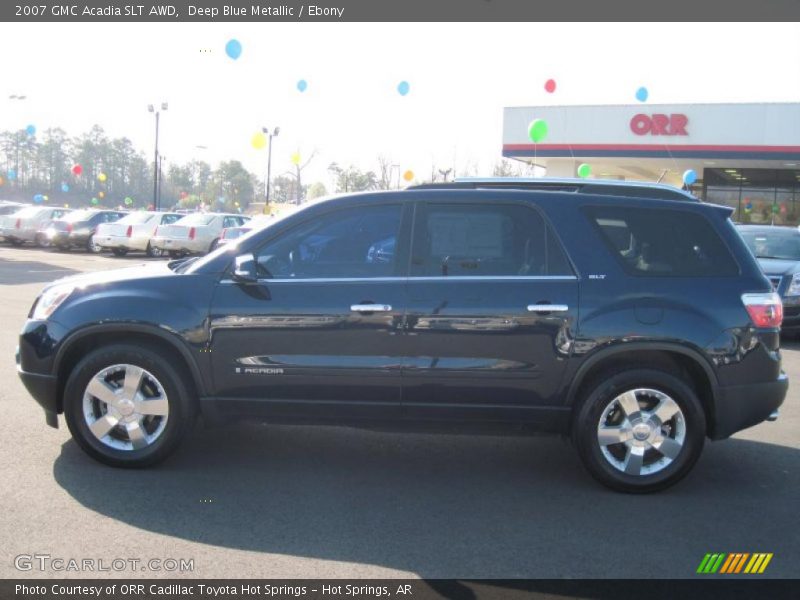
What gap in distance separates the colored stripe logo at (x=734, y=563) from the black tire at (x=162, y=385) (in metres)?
3.20

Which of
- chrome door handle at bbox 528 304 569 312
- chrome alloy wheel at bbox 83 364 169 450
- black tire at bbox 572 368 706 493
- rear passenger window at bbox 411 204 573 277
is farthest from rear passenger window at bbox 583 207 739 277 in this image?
chrome alloy wheel at bbox 83 364 169 450

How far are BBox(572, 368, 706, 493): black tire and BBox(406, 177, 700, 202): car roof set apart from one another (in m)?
1.29

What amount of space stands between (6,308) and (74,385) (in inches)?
310

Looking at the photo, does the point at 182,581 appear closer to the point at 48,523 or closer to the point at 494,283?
the point at 48,523

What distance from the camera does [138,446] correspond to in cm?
500

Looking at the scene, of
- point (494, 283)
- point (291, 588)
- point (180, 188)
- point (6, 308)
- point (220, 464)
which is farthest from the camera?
point (180, 188)

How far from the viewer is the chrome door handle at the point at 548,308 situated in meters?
4.78

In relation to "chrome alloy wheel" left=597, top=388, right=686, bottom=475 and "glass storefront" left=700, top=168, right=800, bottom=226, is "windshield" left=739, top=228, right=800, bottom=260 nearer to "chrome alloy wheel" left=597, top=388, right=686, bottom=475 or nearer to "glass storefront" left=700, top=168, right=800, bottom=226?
"chrome alloy wheel" left=597, top=388, right=686, bottom=475

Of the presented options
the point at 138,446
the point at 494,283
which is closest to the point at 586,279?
the point at 494,283

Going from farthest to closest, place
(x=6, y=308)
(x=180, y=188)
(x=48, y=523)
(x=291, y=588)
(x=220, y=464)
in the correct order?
(x=180, y=188)
(x=6, y=308)
(x=220, y=464)
(x=48, y=523)
(x=291, y=588)

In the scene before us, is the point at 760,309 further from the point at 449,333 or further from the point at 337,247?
the point at 337,247

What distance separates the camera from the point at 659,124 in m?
27.9

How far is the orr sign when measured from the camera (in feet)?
90.8

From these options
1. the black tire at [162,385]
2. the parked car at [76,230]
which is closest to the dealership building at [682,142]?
the parked car at [76,230]
